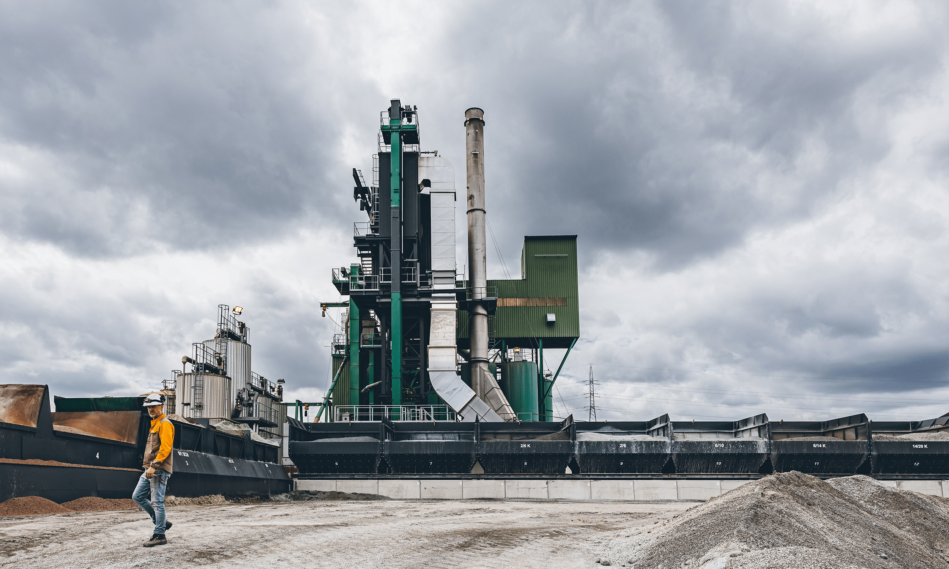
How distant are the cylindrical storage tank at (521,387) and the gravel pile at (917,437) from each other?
1614cm

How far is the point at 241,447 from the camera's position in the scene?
20.4 m

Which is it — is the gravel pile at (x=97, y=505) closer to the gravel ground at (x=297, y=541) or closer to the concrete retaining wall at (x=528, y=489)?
the gravel ground at (x=297, y=541)

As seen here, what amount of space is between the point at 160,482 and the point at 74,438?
21.8ft

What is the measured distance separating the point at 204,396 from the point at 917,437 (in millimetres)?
32852

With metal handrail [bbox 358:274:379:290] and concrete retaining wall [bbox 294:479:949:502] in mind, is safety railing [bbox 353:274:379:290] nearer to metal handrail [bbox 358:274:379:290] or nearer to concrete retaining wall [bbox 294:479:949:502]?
metal handrail [bbox 358:274:379:290]

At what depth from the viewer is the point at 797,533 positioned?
317 inches

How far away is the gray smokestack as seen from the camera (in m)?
32.5

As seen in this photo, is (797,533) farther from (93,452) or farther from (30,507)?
(93,452)

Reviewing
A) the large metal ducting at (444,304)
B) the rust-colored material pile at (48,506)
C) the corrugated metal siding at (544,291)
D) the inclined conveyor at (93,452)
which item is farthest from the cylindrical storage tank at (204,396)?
the rust-colored material pile at (48,506)

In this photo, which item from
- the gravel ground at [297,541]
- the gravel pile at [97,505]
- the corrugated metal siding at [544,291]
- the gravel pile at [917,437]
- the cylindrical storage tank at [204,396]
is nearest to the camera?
the gravel ground at [297,541]

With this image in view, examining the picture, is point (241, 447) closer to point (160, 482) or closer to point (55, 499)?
point (55, 499)

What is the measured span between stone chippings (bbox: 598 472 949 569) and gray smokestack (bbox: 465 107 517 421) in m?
20.9

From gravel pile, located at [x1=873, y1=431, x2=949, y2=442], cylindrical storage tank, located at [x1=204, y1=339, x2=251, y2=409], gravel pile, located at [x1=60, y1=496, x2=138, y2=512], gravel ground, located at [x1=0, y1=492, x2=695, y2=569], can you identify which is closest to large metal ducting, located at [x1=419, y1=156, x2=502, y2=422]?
cylindrical storage tank, located at [x1=204, y1=339, x2=251, y2=409]

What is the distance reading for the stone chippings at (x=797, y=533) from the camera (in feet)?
23.8
